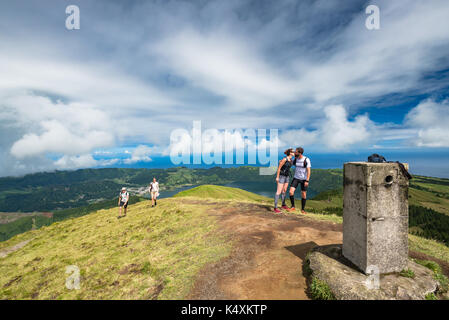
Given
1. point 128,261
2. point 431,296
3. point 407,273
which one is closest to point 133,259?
point 128,261

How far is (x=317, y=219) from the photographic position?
13.0 metres

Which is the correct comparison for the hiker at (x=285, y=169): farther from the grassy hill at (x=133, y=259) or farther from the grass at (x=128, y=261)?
the grass at (x=128, y=261)

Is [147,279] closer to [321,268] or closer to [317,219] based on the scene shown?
[321,268]

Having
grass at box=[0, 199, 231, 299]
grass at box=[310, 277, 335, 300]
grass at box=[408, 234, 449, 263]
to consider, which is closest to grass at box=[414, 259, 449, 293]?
grass at box=[408, 234, 449, 263]

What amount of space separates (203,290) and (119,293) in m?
3.32

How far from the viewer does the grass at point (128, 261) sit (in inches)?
298

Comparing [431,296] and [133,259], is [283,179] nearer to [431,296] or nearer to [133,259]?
[431,296]

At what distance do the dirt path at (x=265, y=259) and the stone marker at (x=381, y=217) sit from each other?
7.55 feet

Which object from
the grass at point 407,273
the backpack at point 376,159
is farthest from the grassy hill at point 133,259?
the backpack at point 376,159

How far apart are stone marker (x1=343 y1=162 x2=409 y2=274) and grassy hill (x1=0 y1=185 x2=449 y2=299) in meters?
4.73

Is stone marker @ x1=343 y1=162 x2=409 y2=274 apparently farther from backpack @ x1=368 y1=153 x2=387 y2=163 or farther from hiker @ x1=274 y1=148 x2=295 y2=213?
hiker @ x1=274 y1=148 x2=295 y2=213

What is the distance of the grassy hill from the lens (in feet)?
24.9

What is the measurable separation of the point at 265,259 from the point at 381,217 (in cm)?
441
